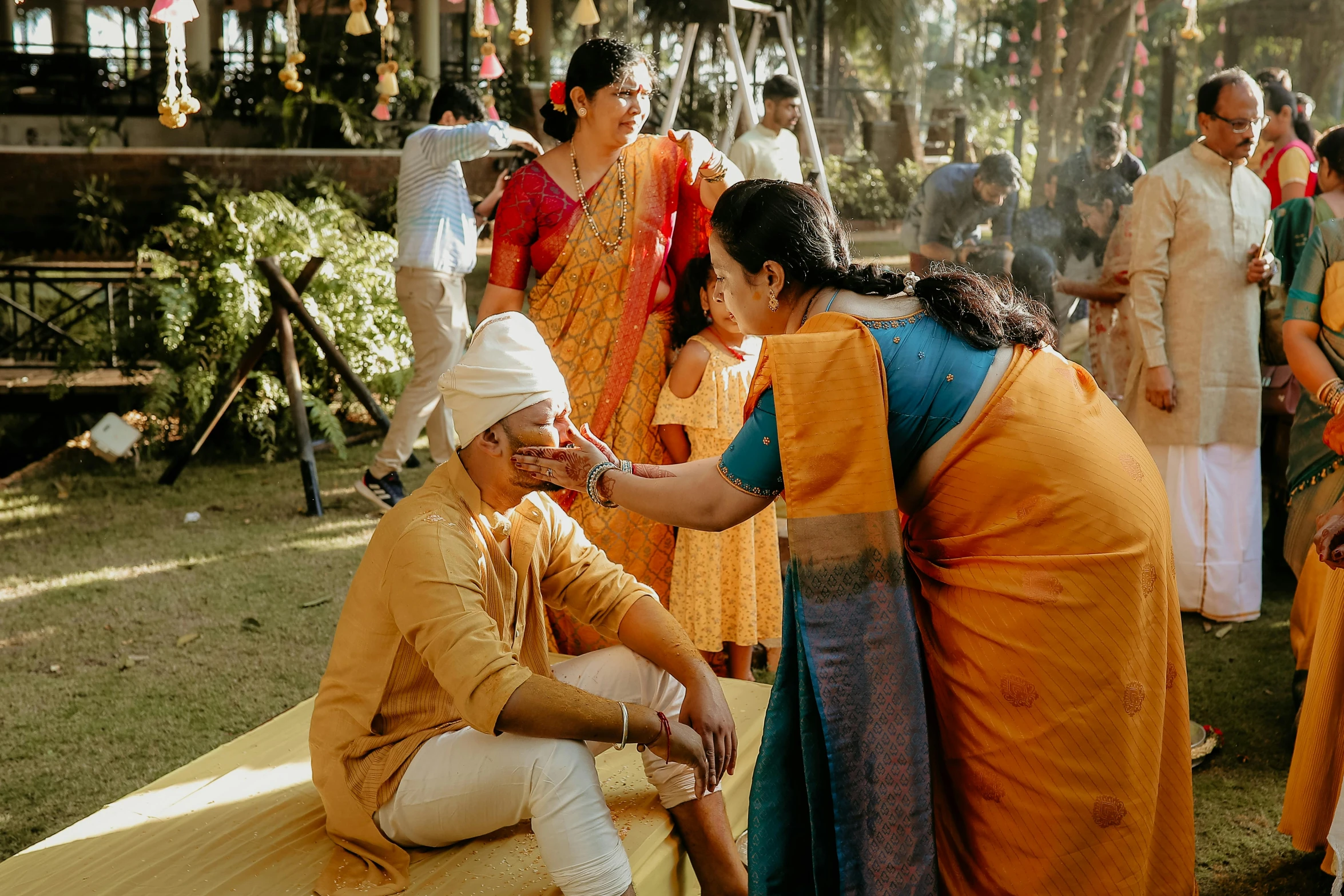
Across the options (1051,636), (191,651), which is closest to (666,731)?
(1051,636)

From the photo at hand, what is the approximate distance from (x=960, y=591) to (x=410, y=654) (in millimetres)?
1064

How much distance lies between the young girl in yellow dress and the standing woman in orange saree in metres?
0.07

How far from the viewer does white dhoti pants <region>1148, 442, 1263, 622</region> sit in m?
4.65

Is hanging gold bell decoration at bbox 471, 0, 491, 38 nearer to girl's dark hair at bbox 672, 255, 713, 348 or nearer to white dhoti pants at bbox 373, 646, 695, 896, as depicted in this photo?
girl's dark hair at bbox 672, 255, 713, 348

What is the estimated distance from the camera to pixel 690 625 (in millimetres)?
3666

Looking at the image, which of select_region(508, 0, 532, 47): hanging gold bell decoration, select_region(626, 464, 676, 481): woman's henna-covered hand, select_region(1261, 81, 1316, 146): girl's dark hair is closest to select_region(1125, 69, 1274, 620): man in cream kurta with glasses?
select_region(1261, 81, 1316, 146): girl's dark hair

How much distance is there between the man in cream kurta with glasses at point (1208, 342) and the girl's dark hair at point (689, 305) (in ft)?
6.52

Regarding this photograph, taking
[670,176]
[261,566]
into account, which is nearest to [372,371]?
[261,566]

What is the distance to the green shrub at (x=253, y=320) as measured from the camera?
6.96m

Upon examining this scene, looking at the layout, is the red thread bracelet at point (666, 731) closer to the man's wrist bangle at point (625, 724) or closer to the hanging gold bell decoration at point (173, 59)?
the man's wrist bangle at point (625, 724)

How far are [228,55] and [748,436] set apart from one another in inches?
697

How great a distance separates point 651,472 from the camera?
2262 mm

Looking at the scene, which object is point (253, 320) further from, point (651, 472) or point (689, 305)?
point (651, 472)

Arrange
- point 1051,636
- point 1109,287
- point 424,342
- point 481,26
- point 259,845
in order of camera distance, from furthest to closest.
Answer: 1. point 424,342
2. point 1109,287
3. point 481,26
4. point 259,845
5. point 1051,636
